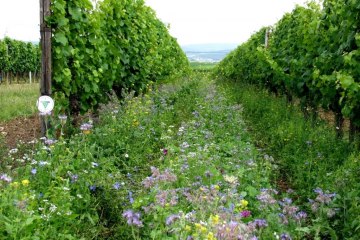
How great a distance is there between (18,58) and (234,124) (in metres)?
24.9

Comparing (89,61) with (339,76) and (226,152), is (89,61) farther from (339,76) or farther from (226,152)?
(339,76)

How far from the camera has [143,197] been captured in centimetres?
354

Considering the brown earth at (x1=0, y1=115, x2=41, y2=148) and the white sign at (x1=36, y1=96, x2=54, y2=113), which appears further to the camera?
the brown earth at (x1=0, y1=115, x2=41, y2=148)

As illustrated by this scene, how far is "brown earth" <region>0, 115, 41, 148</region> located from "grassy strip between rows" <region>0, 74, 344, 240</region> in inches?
95.3

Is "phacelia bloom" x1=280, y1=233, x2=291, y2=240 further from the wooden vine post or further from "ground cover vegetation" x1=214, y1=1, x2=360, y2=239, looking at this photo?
the wooden vine post

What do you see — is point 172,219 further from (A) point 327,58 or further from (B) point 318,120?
(B) point 318,120

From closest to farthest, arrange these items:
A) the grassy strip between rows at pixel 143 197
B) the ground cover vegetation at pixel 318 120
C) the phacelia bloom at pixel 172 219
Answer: the phacelia bloom at pixel 172 219, the grassy strip between rows at pixel 143 197, the ground cover vegetation at pixel 318 120

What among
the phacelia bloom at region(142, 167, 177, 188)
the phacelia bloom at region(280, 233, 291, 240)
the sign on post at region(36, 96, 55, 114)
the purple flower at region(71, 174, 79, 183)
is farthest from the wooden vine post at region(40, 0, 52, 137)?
the phacelia bloom at region(280, 233, 291, 240)

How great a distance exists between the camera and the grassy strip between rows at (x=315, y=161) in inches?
170

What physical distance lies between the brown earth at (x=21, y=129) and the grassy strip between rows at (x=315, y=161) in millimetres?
4371

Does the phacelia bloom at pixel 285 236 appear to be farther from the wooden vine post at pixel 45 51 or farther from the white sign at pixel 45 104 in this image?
the wooden vine post at pixel 45 51

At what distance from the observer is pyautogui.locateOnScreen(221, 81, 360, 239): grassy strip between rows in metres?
4.32

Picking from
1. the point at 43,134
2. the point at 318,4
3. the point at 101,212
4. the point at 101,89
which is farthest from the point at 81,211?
the point at 318,4

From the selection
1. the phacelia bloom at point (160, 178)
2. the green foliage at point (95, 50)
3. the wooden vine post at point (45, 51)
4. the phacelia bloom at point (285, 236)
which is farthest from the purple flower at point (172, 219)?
the green foliage at point (95, 50)
